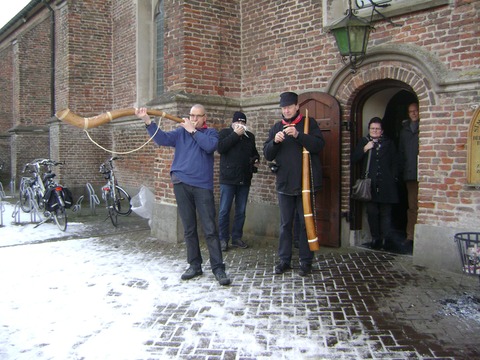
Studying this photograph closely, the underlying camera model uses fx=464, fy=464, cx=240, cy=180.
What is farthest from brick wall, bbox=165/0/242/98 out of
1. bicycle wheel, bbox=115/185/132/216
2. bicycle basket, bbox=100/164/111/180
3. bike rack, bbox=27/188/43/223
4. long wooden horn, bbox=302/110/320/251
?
bike rack, bbox=27/188/43/223

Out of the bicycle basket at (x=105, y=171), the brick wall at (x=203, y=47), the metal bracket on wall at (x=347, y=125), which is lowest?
the bicycle basket at (x=105, y=171)

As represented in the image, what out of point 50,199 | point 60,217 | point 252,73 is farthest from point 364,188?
point 50,199

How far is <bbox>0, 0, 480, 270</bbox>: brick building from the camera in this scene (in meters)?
5.80

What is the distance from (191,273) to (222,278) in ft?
1.58

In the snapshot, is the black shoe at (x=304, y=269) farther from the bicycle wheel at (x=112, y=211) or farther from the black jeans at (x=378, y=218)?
the bicycle wheel at (x=112, y=211)

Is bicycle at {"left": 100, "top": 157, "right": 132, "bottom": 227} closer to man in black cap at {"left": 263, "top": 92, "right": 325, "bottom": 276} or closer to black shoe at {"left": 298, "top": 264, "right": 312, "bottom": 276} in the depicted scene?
man in black cap at {"left": 263, "top": 92, "right": 325, "bottom": 276}

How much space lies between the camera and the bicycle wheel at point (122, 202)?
1042cm

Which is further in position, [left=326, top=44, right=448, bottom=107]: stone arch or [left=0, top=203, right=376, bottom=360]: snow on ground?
[left=326, top=44, right=448, bottom=107]: stone arch

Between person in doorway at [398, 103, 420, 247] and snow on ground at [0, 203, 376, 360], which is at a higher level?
person in doorway at [398, 103, 420, 247]

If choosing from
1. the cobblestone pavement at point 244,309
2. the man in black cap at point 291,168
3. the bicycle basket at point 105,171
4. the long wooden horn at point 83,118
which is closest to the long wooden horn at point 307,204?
the man in black cap at point 291,168

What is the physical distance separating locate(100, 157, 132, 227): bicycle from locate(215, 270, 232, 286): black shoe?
4.51m

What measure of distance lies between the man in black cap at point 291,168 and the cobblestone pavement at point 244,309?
0.88ft

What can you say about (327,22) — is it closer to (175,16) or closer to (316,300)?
(175,16)

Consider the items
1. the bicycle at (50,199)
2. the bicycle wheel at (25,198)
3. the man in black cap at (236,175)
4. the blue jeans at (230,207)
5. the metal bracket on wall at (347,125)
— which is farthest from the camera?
the bicycle wheel at (25,198)
